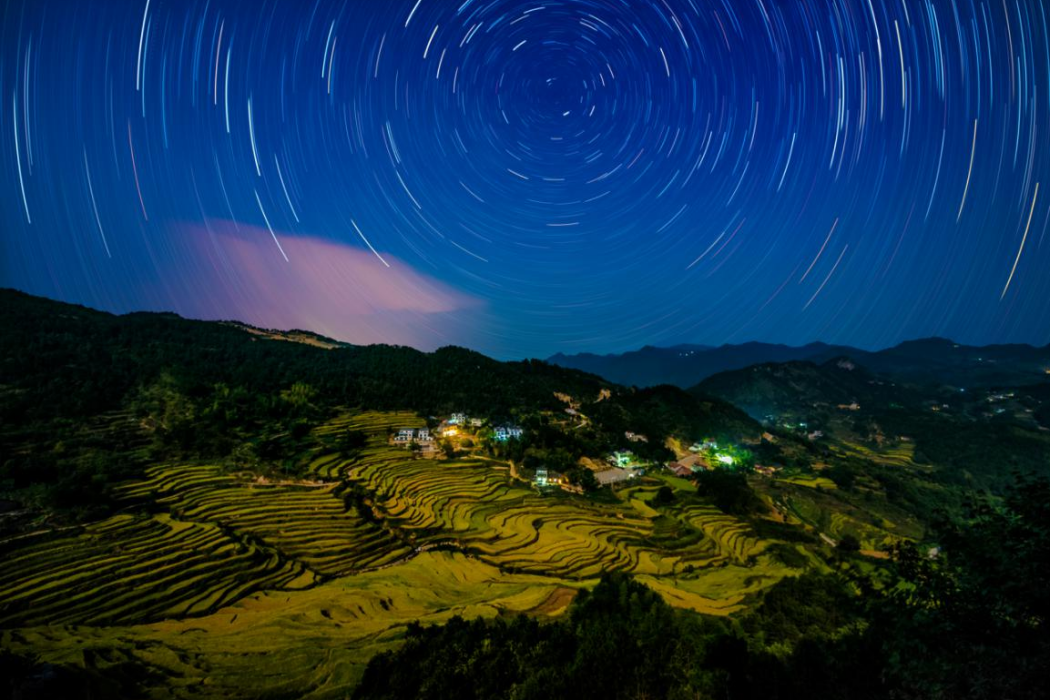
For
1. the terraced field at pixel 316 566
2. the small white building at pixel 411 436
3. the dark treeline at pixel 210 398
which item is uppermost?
the dark treeline at pixel 210 398

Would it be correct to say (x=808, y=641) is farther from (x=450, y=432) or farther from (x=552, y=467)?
(x=450, y=432)

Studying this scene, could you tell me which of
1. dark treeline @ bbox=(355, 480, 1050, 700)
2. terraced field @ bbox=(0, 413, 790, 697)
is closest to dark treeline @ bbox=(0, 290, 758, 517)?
terraced field @ bbox=(0, 413, 790, 697)

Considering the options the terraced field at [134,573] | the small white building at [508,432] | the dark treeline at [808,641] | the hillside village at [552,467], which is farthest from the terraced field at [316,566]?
the small white building at [508,432]

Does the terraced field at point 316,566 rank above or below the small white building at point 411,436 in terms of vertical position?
below

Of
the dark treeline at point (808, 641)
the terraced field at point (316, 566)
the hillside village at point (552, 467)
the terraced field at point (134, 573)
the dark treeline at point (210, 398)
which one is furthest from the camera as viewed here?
the hillside village at point (552, 467)

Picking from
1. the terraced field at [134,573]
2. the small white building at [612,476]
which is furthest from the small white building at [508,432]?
the terraced field at [134,573]

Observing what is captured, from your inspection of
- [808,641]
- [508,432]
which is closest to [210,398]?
[508,432]

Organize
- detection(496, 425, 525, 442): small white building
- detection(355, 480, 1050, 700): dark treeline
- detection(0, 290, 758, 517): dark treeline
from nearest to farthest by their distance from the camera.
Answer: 1. detection(355, 480, 1050, 700): dark treeline
2. detection(0, 290, 758, 517): dark treeline
3. detection(496, 425, 525, 442): small white building

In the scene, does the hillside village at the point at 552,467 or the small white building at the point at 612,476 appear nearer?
the hillside village at the point at 552,467

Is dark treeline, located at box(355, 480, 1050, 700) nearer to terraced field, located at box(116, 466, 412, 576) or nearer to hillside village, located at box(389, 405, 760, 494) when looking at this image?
terraced field, located at box(116, 466, 412, 576)

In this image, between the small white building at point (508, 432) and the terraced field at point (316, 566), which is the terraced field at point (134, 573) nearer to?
the terraced field at point (316, 566)

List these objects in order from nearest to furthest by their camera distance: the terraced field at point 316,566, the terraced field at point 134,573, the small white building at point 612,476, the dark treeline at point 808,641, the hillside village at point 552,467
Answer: the dark treeline at point 808,641 < the terraced field at point 316,566 < the terraced field at point 134,573 < the hillside village at point 552,467 < the small white building at point 612,476
